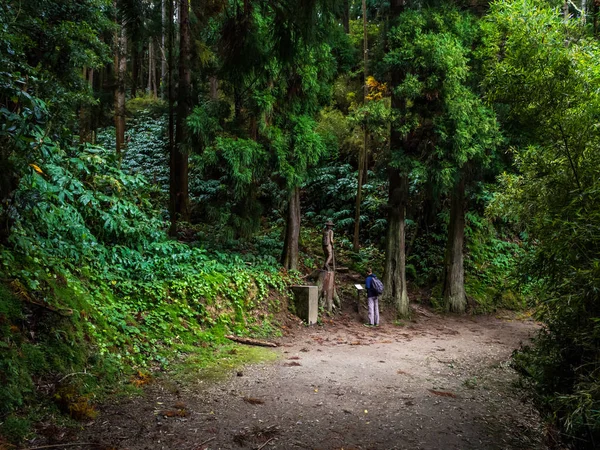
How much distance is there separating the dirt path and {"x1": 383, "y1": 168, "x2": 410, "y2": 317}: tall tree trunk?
3.86m

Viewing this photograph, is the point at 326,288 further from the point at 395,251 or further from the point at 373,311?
the point at 395,251

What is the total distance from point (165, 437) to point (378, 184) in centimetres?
1559

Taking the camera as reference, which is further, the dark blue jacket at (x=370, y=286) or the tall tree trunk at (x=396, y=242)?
the tall tree trunk at (x=396, y=242)

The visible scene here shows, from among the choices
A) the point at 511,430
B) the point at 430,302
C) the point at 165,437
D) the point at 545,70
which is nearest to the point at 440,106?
the point at 430,302

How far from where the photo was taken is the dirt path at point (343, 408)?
4094 millimetres

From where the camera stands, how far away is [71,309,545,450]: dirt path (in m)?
4.09

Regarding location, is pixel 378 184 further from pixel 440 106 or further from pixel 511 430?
pixel 511 430

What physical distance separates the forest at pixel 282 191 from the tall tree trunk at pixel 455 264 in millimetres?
70

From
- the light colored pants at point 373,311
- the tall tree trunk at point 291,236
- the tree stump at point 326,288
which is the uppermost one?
the tall tree trunk at point 291,236

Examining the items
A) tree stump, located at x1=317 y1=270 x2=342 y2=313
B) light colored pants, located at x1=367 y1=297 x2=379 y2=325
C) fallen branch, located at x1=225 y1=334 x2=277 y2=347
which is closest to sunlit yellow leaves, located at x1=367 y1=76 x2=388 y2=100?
tree stump, located at x1=317 y1=270 x2=342 y2=313

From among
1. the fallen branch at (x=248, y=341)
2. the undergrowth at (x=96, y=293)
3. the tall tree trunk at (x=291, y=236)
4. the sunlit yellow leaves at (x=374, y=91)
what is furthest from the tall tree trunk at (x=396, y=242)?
the fallen branch at (x=248, y=341)

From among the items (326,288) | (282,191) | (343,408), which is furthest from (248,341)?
(282,191)

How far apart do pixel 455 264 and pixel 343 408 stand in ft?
30.4

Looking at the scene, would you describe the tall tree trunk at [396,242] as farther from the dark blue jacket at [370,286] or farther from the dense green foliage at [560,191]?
the dense green foliage at [560,191]
